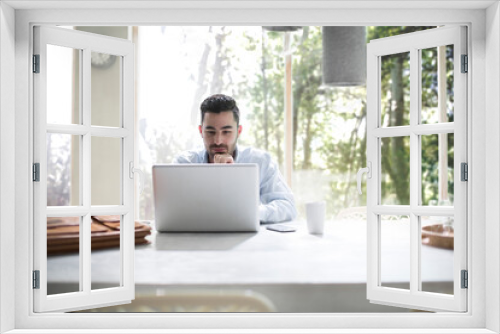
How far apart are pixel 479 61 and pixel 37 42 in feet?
5.82

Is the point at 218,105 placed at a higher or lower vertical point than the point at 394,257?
higher

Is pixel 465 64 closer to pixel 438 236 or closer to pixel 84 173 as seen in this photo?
pixel 438 236

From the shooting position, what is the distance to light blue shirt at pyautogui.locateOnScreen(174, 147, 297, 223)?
3.42 metres

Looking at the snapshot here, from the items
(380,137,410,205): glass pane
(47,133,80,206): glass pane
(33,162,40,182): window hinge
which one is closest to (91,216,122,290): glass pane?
(47,133,80,206): glass pane

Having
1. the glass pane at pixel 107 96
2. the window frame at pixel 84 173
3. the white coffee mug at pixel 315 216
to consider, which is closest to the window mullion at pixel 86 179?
the window frame at pixel 84 173

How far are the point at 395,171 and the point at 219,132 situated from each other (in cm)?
237

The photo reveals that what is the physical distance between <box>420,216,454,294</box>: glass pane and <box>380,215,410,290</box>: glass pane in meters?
0.09

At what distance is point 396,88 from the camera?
5863 mm

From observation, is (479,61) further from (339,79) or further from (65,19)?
(339,79)

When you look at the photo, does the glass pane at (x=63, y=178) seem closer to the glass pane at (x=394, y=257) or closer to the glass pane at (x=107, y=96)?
the glass pane at (x=394, y=257)

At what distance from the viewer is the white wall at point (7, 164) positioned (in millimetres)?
2047

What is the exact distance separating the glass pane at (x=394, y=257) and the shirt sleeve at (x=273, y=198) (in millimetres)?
808

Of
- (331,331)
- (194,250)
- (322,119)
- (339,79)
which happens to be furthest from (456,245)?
(322,119)

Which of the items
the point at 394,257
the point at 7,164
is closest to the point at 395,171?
the point at 394,257
